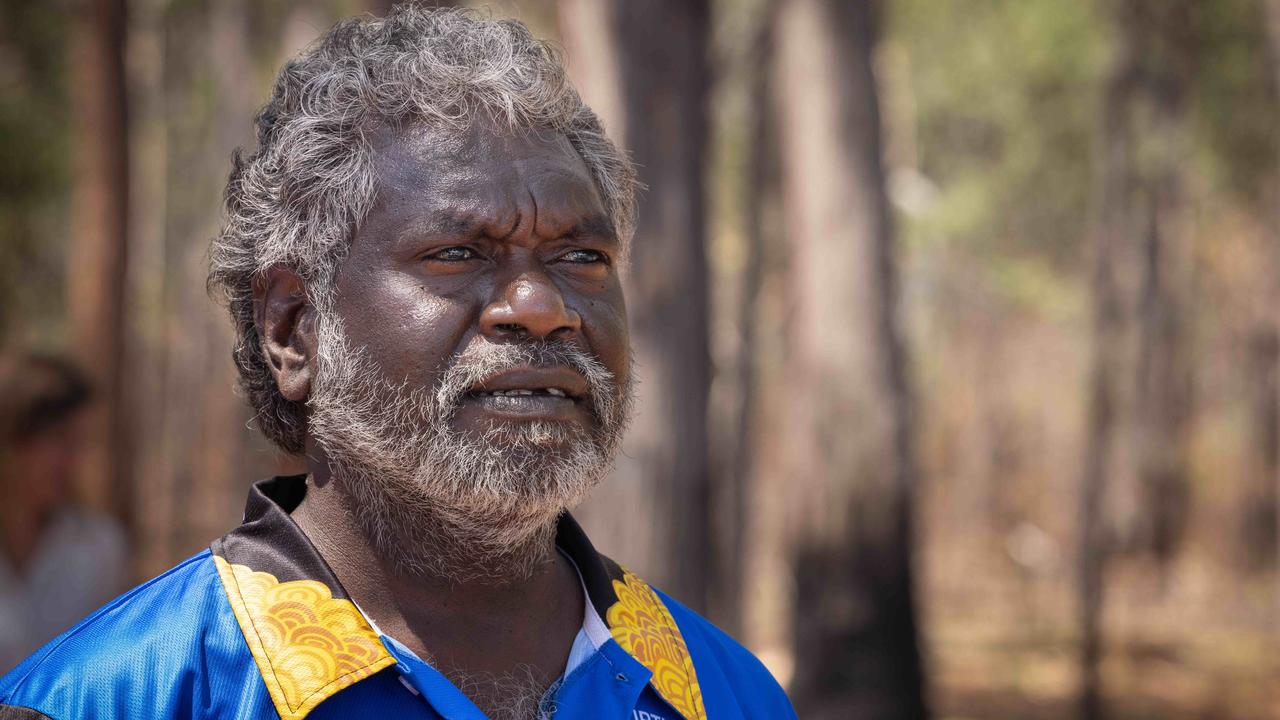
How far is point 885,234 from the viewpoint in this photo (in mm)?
8859

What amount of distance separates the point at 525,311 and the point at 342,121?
465 mm

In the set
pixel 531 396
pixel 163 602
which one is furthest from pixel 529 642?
pixel 163 602

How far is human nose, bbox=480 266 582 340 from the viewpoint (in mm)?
2191

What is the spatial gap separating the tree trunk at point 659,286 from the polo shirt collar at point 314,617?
3902 millimetres

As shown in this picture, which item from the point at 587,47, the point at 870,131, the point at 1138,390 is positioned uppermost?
the point at 587,47

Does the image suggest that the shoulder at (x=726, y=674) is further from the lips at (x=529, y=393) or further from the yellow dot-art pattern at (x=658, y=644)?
the lips at (x=529, y=393)

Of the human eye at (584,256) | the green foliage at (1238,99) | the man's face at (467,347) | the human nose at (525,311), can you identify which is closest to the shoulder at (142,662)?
the man's face at (467,347)

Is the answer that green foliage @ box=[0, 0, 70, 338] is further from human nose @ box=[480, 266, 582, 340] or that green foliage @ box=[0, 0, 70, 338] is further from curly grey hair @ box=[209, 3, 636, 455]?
human nose @ box=[480, 266, 582, 340]

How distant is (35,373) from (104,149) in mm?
7220

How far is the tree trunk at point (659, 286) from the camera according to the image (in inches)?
256

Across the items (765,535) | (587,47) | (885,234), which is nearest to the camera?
(587,47)

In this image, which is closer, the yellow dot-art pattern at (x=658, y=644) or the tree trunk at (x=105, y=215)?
the yellow dot-art pattern at (x=658, y=644)

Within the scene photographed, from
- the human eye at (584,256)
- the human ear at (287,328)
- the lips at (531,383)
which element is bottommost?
the lips at (531,383)

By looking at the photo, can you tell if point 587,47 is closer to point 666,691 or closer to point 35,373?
point 35,373
